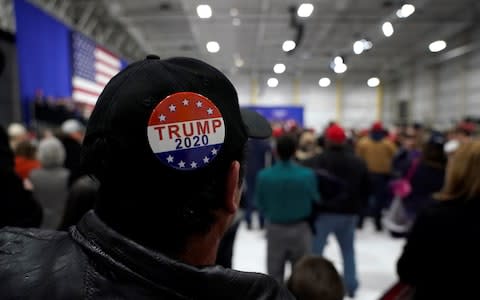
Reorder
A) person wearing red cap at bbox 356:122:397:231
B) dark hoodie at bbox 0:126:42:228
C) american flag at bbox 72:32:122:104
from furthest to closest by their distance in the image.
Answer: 1. american flag at bbox 72:32:122:104
2. person wearing red cap at bbox 356:122:397:231
3. dark hoodie at bbox 0:126:42:228

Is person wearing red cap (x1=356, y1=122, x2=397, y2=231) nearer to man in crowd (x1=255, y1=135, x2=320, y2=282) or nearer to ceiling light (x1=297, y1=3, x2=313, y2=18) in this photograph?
man in crowd (x1=255, y1=135, x2=320, y2=282)

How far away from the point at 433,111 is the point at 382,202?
6.52 meters

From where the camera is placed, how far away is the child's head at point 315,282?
1.32 m

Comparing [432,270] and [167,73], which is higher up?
[167,73]

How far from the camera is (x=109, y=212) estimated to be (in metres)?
0.54

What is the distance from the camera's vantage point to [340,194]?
9.77ft

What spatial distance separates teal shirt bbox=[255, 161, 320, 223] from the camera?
2516mm

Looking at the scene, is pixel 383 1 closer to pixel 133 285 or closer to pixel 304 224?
pixel 133 285

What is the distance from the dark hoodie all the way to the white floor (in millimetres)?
2171

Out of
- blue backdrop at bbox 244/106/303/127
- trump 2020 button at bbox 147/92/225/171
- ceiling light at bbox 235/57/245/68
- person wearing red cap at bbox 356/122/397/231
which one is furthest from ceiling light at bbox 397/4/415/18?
blue backdrop at bbox 244/106/303/127

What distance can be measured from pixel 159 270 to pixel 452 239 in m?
1.22

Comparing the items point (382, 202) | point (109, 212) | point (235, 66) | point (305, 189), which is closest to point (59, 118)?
point (305, 189)

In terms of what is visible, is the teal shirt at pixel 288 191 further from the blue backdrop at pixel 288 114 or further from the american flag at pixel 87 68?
the blue backdrop at pixel 288 114

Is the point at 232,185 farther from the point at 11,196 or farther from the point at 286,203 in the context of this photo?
the point at 286,203
